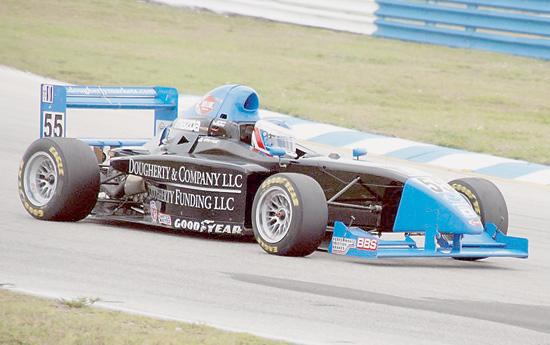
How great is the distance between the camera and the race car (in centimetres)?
1003

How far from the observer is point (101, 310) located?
7645mm

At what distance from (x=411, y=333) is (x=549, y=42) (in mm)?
18055

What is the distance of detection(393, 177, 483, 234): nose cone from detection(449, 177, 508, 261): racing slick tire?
585 mm

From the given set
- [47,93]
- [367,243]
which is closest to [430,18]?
[47,93]

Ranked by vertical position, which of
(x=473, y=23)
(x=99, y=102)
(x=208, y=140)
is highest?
(x=473, y=23)

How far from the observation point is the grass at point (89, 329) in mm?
6898

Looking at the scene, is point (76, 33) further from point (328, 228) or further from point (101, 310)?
point (101, 310)

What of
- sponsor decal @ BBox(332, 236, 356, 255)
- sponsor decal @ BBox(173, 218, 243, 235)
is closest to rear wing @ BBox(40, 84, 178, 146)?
sponsor decal @ BBox(173, 218, 243, 235)

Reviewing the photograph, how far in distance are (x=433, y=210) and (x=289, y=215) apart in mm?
1063

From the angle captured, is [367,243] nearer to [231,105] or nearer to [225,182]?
[225,182]

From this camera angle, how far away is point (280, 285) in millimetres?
8961

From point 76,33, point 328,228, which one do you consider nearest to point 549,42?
point 76,33

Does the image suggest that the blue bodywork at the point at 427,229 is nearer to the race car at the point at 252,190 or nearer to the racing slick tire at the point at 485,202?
the race car at the point at 252,190

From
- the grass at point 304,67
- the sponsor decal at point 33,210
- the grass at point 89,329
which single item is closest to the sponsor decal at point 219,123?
the sponsor decal at point 33,210
